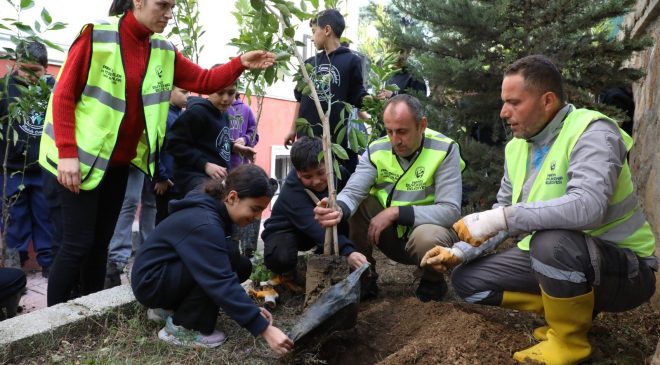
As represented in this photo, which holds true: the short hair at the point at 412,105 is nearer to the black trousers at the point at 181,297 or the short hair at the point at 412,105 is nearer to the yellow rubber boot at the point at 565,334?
the yellow rubber boot at the point at 565,334

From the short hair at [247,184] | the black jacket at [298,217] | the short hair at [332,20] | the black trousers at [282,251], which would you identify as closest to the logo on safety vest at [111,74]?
the short hair at [247,184]

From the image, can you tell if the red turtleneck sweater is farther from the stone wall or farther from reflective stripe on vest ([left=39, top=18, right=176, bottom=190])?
the stone wall

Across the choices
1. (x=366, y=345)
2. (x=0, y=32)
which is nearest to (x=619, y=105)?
(x=366, y=345)

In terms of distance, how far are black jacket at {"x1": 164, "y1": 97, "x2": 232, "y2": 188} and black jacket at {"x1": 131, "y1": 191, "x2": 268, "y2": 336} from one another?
3.45ft

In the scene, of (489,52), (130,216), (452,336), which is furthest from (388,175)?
(130,216)

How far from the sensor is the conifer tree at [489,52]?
154 inches

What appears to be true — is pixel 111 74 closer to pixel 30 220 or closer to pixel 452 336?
pixel 452 336

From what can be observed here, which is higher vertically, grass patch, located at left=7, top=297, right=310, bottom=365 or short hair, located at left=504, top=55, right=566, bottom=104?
short hair, located at left=504, top=55, right=566, bottom=104

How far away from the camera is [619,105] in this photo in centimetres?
461

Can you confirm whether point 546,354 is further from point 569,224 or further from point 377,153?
point 377,153

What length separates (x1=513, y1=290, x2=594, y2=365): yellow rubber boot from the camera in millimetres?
2008

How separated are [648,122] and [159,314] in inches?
125

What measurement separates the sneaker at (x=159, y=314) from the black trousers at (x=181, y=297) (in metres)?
0.14

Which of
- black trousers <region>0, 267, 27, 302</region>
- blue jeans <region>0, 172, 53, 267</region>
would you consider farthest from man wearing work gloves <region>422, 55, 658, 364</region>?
blue jeans <region>0, 172, 53, 267</region>
